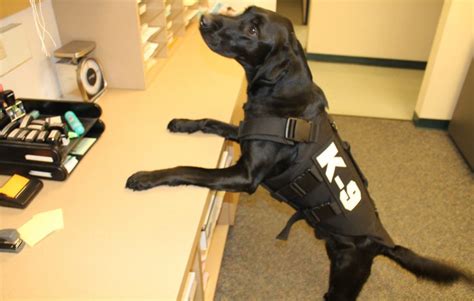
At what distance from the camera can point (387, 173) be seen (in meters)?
2.28

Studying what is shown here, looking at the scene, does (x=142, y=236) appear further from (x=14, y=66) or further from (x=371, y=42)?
(x=371, y=42)

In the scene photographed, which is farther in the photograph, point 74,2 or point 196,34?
point 196,34

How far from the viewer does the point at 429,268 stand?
114 centimetres

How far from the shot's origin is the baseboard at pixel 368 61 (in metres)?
3.55

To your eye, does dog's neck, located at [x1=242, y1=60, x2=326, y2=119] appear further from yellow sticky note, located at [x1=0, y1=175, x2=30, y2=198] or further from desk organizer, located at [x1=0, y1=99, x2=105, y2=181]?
yellow sticky note, located at [x1=0, y1=175, x2=30, y2=198]

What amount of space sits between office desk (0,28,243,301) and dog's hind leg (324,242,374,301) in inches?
20.2

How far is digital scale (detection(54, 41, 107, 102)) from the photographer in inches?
51.7

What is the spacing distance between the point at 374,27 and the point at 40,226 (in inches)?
130

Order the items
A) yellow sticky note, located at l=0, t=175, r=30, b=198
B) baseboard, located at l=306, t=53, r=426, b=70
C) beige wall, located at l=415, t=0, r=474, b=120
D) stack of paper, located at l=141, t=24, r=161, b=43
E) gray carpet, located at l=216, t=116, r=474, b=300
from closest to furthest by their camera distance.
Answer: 1. yellow sticky note, located at l=0, t=175, r=30, b=198
2. stack of paper, located at l=141, t=24, r=161, b=43
3. gray carpet, located at l=216, t=116, r=474, b=300
4. beige wall, located at l=415, t=0, r=474, b=120
5. baseboard, located at l=306, t=53, r=426, b=70

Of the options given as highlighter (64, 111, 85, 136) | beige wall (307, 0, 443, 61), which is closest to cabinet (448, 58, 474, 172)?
beige wall (307, 0, 443, 61)

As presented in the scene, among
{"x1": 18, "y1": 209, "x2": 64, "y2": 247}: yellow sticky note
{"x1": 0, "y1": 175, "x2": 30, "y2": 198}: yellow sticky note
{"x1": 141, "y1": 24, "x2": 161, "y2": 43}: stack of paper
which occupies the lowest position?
{"x1": 18, "y1": 209, "x2": 64, "y2": 247}: yellow sticky note

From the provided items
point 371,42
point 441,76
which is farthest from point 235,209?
point 371,42

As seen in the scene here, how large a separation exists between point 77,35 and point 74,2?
0.37ft

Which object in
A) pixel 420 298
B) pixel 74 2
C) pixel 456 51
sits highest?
pixel 74 2
